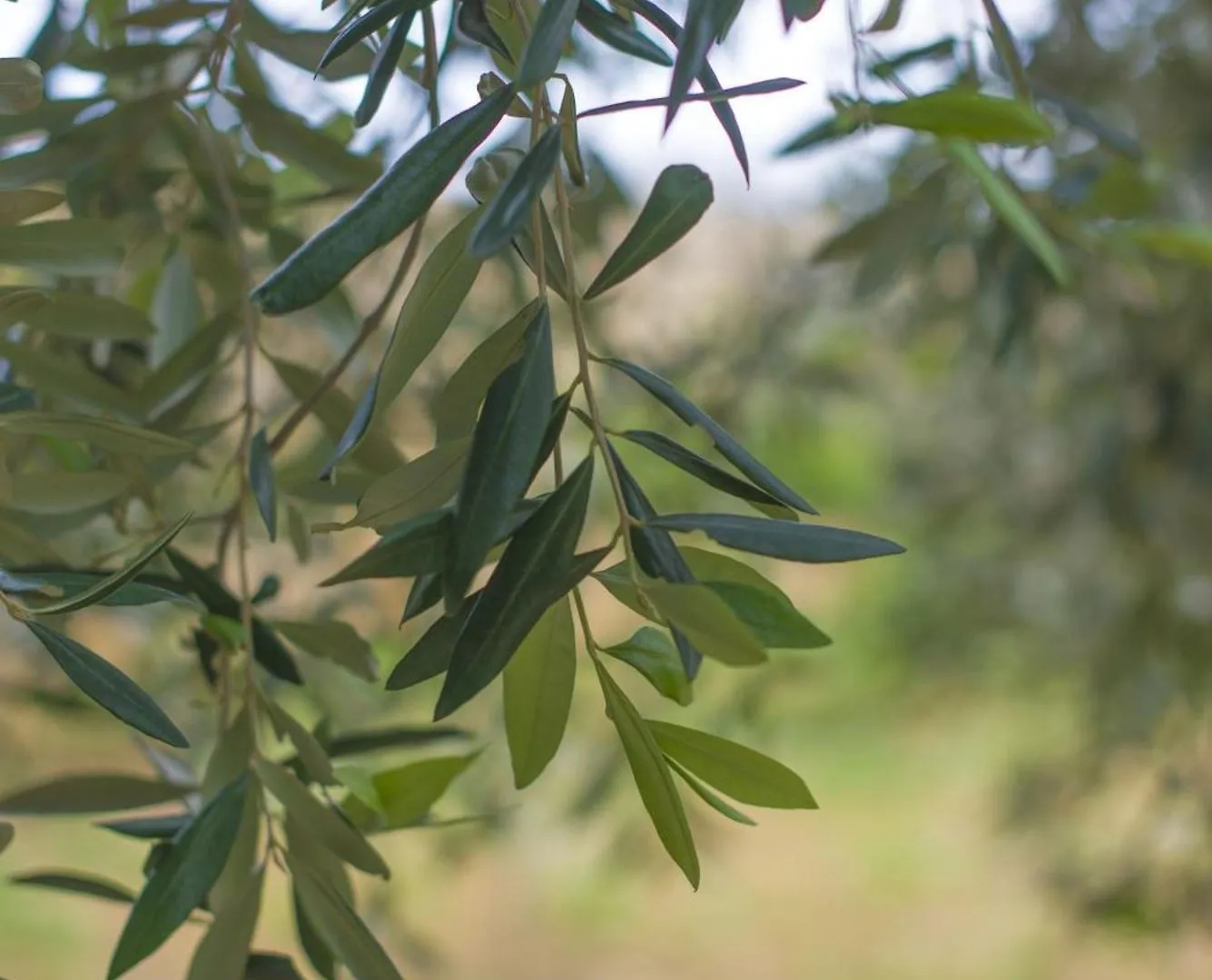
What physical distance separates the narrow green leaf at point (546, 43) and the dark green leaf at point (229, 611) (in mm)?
176

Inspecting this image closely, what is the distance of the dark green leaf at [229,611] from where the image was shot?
33 cm

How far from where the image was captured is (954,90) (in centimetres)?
29

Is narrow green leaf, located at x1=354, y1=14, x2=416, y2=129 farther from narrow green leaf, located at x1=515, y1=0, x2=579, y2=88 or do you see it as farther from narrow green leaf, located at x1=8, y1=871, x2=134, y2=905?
narrow green leaf, located at x1=8, y1=871, x2=134, y2=905

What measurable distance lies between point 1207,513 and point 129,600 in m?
1.03

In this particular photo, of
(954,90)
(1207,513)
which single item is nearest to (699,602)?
(954,90)

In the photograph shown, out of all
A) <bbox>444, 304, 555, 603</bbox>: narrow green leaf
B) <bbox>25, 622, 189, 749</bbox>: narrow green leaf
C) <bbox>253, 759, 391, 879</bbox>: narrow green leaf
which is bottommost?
<bbox>253, 759, 391, 879</bbox>: narrow green leaf

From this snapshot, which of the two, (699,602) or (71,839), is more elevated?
(699,602)

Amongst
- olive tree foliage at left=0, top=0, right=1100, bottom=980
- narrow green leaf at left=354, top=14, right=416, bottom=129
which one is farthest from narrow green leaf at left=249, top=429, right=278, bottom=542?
narrow green leaf at left=354, top=14, right=416, bottom=129

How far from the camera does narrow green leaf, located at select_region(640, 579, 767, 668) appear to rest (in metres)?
0.21

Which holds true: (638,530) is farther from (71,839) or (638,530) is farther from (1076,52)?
(71,839)

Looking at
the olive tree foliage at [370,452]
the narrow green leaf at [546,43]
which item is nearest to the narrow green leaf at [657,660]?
the olive tree foliage at [370,452]

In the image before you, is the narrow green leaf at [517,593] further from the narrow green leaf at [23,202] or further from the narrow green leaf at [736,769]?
the narrow green leaf at [23,202]

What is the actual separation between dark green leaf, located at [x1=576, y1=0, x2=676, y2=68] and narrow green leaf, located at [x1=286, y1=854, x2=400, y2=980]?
0.20 m

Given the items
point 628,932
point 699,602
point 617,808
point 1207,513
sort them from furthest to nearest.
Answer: point 628,932 → point 617,808 → point 1207,513 → point 699,602
